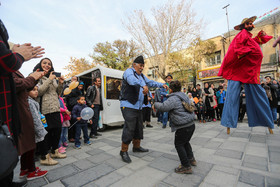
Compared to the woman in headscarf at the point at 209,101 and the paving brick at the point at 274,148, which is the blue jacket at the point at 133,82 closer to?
the paving brick at the point at 274,148

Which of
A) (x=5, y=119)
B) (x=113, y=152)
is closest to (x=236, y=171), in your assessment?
(x=113, y=152)

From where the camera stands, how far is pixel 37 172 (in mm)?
2111

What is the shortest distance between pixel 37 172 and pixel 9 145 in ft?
5.26

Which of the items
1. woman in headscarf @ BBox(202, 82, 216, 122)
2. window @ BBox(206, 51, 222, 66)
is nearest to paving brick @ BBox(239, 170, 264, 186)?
woman in headscarf @ BBox(202, 82, 216, 122)

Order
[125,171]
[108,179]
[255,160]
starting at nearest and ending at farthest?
[108,179] → [125,171] → [255,160]

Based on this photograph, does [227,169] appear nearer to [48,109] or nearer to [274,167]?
[274,167]

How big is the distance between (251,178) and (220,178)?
382 millimetres

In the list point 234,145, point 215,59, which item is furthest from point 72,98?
point 215,59

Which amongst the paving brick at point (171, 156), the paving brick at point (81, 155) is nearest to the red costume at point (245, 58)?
the paving brick at point (171, 156)

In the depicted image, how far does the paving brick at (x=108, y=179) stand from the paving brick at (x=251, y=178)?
63.0 inches

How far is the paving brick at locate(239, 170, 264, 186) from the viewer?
171 centimetres

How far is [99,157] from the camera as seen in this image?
2764mm

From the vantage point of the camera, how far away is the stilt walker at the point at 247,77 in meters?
3.38

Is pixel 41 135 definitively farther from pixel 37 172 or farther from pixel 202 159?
pixel 202 159
